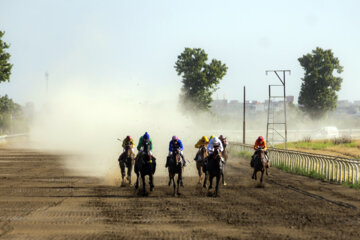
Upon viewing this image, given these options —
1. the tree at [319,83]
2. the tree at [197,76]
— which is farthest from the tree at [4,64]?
the tree at [319,83]

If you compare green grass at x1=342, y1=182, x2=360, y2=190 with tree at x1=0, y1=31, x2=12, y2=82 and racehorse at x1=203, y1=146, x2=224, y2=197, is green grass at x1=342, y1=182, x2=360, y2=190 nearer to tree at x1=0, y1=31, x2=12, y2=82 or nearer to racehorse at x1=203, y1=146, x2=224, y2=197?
racehorse at x1=203, y1=146, x2=224, y2=197

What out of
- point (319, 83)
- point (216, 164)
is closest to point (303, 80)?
point (319, 83)

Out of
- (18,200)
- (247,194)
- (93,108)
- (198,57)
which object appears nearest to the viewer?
(18,200)

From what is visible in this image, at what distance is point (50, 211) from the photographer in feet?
51.9

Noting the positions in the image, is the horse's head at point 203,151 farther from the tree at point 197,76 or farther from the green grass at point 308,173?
the tree at point 197,76

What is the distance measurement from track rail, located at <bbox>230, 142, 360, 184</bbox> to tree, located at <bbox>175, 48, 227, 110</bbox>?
50.0m

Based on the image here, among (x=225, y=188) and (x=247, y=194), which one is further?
(x=225, y=188)

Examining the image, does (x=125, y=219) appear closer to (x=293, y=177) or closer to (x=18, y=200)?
(x=18, y=200)

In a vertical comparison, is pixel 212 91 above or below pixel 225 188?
above

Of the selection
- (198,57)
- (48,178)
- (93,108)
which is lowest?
(48,178)

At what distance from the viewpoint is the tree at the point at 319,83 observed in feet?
311

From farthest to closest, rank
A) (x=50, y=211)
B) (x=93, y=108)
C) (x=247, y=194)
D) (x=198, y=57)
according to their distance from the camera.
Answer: (x=198, y=57), (x=93, y=108), (x=247, y=194), (x=50, y=211)

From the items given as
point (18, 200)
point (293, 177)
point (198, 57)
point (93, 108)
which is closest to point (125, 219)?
point (18, 200)

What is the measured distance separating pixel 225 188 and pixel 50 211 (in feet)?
27.4
